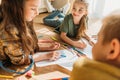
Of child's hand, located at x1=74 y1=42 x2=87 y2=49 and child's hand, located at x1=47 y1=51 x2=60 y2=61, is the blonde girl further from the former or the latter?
child's hand, located at x1=47 y1=51 x2=60 y2=61

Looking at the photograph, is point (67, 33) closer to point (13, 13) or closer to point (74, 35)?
point (74, 35)

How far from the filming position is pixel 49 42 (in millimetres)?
1422

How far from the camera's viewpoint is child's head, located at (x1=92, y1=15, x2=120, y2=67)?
56cm

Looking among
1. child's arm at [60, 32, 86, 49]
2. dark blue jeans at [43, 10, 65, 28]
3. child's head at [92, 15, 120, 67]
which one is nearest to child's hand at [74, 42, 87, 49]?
child's arm at [60, 32, 86, 49]

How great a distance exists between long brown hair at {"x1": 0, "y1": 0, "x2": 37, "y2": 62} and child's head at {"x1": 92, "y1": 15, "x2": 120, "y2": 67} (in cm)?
57

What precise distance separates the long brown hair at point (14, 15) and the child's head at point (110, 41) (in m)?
0.57

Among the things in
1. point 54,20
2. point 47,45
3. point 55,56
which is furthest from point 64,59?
point 54,20

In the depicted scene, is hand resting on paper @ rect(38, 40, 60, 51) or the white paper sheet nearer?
the white paper sheet

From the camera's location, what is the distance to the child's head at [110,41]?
1.82ft

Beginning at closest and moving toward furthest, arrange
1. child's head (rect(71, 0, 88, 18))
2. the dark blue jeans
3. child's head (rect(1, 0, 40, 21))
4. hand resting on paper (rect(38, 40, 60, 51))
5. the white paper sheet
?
child's head (rect(1, 0, 40, 21)) < the white paper sheet < hand resting on paper (rect(38, 40, 60, 51)) < child's head (rect(71, 0, 88, 18)) < the dark blue jeans

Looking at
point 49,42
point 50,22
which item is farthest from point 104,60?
point 50,22

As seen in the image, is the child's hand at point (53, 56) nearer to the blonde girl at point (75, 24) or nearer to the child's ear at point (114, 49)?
the blonde girl at point (75, 24)

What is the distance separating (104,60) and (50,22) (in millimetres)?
1174

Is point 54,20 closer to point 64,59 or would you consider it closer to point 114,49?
point 64,59
